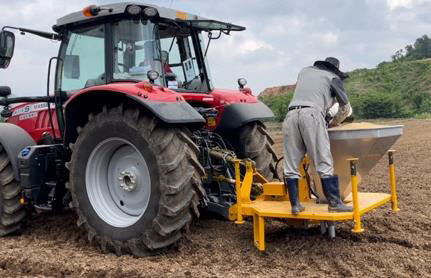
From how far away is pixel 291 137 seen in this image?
4.45 m

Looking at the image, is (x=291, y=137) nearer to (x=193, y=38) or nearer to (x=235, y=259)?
(x=235, y=259)

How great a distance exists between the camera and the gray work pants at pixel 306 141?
4250 millimetres

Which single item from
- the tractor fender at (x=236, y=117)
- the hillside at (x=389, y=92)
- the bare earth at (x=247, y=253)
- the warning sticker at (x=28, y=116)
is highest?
the hillside at (x=389, y=92)

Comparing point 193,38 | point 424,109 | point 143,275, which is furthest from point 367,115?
point 143,275

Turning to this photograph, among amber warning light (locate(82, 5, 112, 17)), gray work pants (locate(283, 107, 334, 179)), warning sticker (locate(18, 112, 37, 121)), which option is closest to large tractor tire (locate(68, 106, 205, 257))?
gray work pants (locate(283, 107, 334, 179))

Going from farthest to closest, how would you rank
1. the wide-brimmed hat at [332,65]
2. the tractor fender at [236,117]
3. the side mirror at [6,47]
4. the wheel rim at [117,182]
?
1. the tractor fender at [236,117]
2. the side mirror at [6,47]
3. the wheel rim at [117,182]
4. the wide-brimmed hat at [332,65]

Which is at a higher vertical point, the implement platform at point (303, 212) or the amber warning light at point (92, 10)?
the amber warning light at point (92, 10)

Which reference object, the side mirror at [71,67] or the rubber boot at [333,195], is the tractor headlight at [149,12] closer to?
the side mirror at [71,67]

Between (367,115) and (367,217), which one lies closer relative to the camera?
(367,217)

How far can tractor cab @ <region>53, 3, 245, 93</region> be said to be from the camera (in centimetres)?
499

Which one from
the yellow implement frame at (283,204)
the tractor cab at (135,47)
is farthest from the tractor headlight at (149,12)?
the yellow implement frame at (283,204)

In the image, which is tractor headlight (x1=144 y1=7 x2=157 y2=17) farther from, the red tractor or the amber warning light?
the amber warning light

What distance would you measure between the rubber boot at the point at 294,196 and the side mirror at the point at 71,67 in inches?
→ 98.5

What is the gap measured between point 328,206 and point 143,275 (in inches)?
62.4
